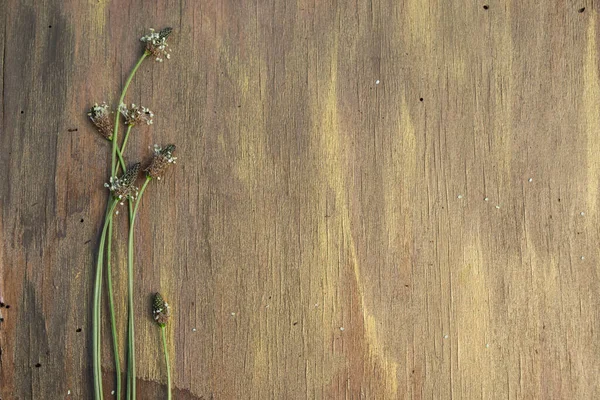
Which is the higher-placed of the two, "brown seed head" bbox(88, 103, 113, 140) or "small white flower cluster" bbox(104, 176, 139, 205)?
"brown seed head" bbox(88, 103, 113, 140)

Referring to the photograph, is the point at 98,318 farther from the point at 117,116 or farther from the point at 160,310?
the point at 117,116

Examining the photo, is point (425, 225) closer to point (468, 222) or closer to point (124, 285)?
point (468, 222)

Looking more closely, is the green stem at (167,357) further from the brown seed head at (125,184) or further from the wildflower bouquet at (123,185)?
the brown seed head at (125,184)

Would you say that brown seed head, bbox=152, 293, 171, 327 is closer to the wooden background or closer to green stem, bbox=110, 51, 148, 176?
the wooden background

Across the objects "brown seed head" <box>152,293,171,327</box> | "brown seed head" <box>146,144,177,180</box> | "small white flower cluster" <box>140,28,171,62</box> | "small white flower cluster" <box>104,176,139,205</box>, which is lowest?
"brown seed head" <box>152,293,171,327</box>

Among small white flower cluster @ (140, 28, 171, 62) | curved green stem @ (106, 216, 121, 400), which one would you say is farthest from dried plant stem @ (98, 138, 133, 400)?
small white flower cluster @ (140, 28, 171, 62)

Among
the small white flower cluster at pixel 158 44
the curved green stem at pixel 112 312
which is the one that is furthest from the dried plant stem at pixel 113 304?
→ the small white flower cluster at pixel 158 44
